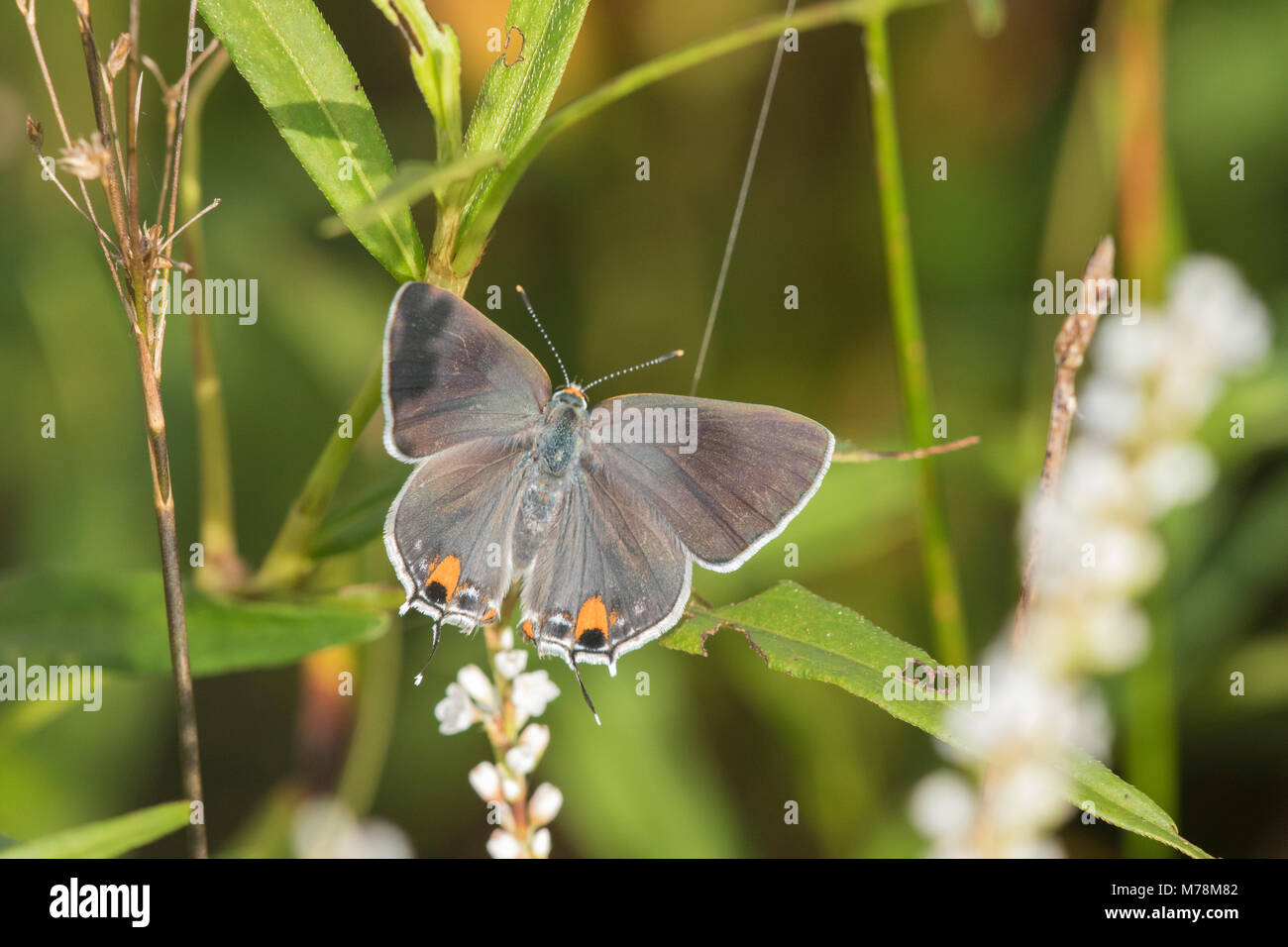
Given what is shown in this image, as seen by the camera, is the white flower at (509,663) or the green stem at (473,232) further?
the white flower at (509,663)

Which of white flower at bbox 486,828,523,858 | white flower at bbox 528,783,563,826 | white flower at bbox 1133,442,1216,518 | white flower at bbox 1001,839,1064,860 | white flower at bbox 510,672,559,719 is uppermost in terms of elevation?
white flower at bbox 1133,442,1216,518

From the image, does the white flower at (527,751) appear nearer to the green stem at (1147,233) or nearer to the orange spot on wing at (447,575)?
the orange spot on wing at (447,575)

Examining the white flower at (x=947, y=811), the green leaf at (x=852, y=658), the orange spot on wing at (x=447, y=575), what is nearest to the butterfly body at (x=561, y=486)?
the orange spot on wing at (x=447, y=575)

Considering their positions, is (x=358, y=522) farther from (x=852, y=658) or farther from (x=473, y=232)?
(x=852, y=658)

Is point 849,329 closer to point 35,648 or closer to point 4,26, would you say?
point 35,648

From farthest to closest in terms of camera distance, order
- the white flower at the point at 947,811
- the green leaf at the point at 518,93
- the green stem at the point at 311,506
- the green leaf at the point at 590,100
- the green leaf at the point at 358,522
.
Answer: the green leaf at the point at 358,522 → the green stem at the point at 311,506 → the green leaf at the point at 518,93 → the green leaf at the point at 590,100 → the white flower at the point at 947,811

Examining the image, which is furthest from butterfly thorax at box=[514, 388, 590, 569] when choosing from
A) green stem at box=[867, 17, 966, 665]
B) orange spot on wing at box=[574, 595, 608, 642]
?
green stem at box=[867, 17, 966, 665]

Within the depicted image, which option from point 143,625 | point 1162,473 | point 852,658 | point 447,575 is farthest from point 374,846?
point 1162,473

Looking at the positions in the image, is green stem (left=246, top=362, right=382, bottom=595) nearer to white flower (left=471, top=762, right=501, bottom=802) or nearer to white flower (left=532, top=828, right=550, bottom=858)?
white flower (left=471, top=762, right=501, bottom=802)
